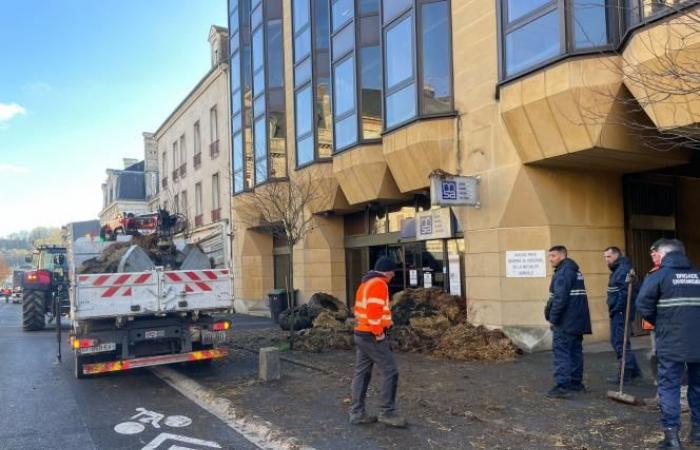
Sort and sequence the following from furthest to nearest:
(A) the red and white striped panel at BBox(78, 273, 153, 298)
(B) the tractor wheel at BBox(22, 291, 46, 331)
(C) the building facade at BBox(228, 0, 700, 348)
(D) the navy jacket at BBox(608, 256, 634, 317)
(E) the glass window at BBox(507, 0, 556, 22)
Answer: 1. (B) the tractor wheel at BBox(22, 291, 46, 331)
2. (E) the glass window at BBox(507, 0, 556, 22)
3. (A) the red and white striped panel at BBox(78, 273, 153, 298)
4. (C) the building facade at BBox(228, 0, 700, 348)
5. (D) the navy jacket at BBox(608, 256, 634, 317)

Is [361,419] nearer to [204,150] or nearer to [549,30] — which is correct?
[549,30]

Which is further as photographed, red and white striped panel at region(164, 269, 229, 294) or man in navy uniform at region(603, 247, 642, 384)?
red and white striped panel at region(164, 269, 229, 294)

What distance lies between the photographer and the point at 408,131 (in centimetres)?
1142

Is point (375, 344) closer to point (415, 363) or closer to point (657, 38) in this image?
point (415, 363)

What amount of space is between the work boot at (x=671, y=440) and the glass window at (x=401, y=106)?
768cm

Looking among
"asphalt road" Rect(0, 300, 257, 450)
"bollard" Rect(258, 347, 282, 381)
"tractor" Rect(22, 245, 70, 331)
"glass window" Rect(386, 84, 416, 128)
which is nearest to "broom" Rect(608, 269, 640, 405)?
"asphalt road" Rect(0, 300, 257, 450)

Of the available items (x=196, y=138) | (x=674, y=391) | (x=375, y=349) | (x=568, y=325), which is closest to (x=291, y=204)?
(x=375, y=349)

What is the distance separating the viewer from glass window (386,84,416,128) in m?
11.5

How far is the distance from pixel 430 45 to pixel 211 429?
8163 millimetres

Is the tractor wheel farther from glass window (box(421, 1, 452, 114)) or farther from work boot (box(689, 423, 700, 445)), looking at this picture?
work boot (box(689, 423, 700, 445))

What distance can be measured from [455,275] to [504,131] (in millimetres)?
3467

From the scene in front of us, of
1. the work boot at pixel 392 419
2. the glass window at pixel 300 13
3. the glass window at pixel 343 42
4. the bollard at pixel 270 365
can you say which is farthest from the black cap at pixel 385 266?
the glass window at pixel 300 13

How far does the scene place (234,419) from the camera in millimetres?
6484

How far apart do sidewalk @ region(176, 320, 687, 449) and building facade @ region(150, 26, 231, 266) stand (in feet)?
46.0
